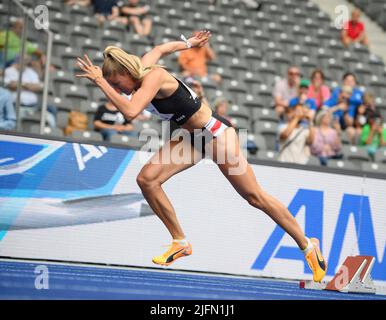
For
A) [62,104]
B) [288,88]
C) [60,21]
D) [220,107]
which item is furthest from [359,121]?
[60,21]

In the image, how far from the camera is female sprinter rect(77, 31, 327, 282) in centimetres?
679

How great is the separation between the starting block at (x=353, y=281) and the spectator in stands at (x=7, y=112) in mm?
3902

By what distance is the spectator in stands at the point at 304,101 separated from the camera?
12898mm

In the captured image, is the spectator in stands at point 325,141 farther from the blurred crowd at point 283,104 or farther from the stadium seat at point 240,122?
the stadium seat at point 240,122

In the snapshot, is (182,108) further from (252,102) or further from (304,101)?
(252,102)

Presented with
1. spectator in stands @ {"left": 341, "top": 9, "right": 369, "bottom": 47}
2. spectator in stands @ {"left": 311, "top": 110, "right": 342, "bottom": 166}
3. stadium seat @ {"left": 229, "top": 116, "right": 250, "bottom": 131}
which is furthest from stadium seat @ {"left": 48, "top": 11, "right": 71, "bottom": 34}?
spectator in stands @ {"left": 341, "top": 9, "right": 369, "bottom": 47}

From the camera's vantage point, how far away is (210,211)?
30.3 ft

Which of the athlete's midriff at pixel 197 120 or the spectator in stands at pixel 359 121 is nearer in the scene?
the athlete's midriff at pixel 197 120

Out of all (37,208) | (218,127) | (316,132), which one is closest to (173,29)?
(316,132)

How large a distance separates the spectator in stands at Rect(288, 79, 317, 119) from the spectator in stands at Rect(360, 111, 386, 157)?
0.92m

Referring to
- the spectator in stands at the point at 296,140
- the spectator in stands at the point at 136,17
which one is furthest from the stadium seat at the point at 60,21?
the spectator in stands at the point at 296,140

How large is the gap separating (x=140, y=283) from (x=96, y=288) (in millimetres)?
624

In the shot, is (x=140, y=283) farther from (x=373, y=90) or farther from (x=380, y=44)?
(x=380, y=44)

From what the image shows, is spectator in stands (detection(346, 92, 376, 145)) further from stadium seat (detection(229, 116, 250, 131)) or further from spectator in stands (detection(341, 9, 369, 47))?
spectator in stands (detection(341, 9, 369, 47))
